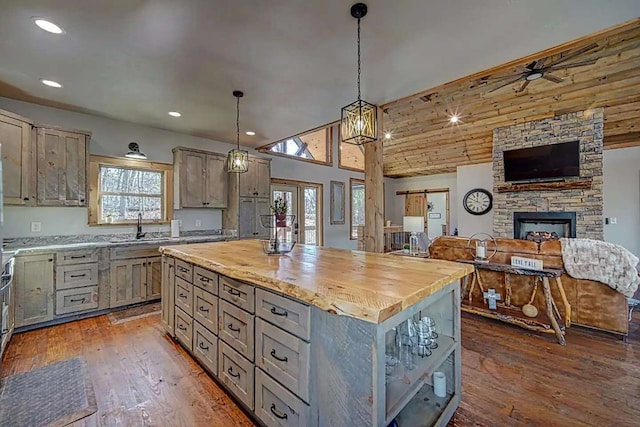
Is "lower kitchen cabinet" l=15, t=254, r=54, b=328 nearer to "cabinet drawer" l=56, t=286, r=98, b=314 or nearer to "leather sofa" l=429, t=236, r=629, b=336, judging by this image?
"cabinet drawer" l=56, t=286, r=98, b=314

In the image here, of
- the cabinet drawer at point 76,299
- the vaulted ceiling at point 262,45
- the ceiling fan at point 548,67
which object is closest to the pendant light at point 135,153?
the vaulted ceiling at point 262,45

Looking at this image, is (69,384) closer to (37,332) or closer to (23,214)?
(37,332)

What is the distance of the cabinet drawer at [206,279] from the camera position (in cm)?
200

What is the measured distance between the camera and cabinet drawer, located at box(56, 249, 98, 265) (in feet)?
10.6

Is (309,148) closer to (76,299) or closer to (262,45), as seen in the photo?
(262,45)

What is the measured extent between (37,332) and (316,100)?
405 centimetres

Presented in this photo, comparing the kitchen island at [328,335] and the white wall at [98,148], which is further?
the white wall at [98,148]

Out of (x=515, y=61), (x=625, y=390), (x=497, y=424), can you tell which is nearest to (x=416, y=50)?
(x=515, y=61)

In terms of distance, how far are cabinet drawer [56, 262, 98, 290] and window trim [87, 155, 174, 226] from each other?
2.71 ft

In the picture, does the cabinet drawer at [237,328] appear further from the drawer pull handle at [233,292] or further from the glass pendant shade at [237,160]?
the glass pendant shade at [237,160]

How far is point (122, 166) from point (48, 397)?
125 inches

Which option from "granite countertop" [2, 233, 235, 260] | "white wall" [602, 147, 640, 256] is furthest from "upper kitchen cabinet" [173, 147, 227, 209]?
"white wall" [602, 147, 640, 256]

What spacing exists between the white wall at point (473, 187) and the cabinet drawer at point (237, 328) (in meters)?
7.32

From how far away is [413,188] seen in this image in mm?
9633
